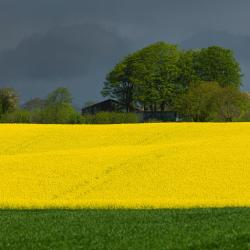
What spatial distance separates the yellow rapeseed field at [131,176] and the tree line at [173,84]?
155 feet

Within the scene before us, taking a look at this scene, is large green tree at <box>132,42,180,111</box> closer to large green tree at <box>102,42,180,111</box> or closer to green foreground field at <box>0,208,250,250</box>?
large green tree at <box>102,42,180,111</box>

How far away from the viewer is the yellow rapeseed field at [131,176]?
58.0 feet

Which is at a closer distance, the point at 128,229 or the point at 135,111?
the point at 128,229

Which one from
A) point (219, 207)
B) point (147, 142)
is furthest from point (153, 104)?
point (219, 207)

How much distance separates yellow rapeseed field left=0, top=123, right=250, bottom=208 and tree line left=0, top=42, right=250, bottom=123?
155 ft

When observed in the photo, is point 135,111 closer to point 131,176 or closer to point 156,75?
point 156,75

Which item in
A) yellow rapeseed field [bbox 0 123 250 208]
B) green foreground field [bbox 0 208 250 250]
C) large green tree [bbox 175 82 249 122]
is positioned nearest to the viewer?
green foreground field [bbox 0 208 250 250]

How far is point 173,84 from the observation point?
8700 centimetres

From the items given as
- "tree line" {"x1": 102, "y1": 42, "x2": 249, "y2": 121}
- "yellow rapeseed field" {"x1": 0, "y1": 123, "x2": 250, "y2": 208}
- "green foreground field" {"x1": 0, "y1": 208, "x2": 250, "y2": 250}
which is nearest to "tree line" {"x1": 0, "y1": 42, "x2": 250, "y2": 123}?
"tree line" {"x1": 102, "y1": 42, "x2": 249, "y2": 121}

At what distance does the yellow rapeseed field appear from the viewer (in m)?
17.7

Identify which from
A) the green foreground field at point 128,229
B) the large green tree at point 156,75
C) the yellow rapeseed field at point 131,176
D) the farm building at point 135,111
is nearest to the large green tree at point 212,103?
the farm building at point 135,111

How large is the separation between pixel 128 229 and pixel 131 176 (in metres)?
8.90

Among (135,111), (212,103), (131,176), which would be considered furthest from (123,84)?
(131,176)

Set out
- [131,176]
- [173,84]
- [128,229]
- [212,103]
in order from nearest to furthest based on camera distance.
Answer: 1. [128,229]
2. [131,176]
3. [212,103]
4. [173,84]
